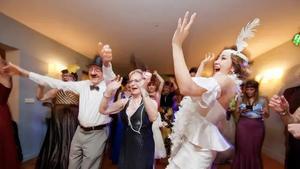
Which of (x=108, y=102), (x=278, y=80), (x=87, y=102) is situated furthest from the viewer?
(x=278, y=80)

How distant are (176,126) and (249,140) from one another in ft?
6.45

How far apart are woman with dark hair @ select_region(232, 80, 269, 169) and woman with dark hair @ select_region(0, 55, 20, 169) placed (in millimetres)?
2695

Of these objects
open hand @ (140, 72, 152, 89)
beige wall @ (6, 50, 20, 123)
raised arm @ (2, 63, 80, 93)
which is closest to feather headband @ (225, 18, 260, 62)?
open hand @ (140, 72, 152, 89)

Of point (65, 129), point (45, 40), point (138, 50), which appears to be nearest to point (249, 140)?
point (65, 129)

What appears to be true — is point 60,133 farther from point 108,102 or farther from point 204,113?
point 204,113

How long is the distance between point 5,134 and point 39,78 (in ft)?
2.11

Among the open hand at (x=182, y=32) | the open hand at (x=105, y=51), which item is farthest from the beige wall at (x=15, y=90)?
the open hand at (x=182, y=32)

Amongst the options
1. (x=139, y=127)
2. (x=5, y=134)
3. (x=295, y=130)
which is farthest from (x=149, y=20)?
(x=295, y=130)

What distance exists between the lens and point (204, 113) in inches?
53.6

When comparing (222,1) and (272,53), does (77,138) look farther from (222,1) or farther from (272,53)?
(272,53)

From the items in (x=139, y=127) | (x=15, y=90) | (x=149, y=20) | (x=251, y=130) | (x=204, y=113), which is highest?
(x=149, y=20)

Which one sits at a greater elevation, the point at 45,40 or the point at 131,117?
the point at 45,40

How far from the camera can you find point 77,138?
83.6 inches

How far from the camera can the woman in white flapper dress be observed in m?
1.20
